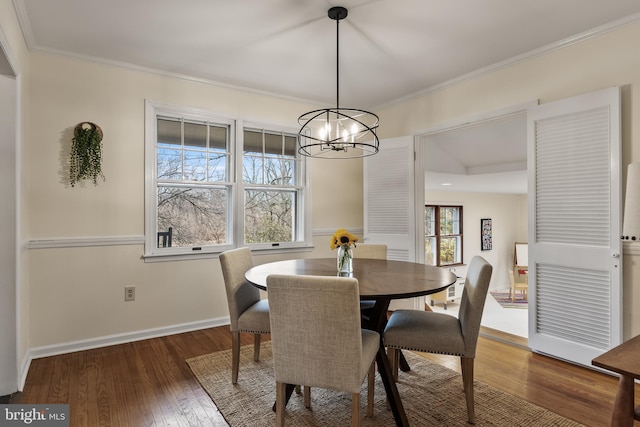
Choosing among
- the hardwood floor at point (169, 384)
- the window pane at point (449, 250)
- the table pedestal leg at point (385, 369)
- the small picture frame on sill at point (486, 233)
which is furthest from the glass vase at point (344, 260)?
the small picture frame on sill at point (486, 233)

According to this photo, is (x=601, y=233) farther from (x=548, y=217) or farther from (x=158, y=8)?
(x=158, y=8)

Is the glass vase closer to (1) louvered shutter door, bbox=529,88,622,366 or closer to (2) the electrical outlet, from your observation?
(1) louvered shutter door, bbox=529,88,622,366

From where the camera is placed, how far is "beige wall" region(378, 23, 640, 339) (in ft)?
7.88

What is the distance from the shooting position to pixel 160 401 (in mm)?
2156

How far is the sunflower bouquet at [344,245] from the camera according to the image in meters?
2.25

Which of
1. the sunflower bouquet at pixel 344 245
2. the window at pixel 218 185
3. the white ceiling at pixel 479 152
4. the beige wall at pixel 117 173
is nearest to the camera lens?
the sunflower bouquet at pixel 344 245

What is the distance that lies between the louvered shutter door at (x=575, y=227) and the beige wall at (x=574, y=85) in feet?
0.29

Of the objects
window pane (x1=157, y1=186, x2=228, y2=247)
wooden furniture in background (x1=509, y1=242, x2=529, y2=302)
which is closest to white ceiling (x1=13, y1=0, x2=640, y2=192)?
window pane (x1=157, y1=186, x2=228, y2=247)

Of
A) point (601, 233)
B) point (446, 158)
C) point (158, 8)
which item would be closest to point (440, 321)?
point (601, 233)

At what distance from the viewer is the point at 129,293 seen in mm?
3162

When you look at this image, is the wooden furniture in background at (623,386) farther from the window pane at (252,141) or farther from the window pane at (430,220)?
the window pane at (430,220)

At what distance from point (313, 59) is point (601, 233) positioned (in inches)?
101

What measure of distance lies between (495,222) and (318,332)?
9580 mm

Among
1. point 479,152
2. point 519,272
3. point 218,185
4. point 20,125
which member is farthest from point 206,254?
point 519,272
